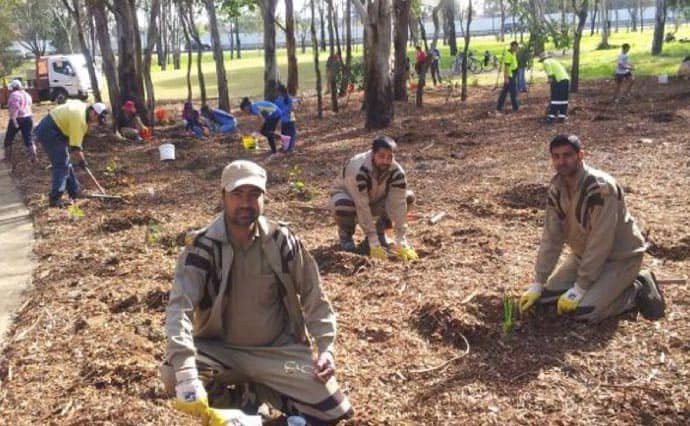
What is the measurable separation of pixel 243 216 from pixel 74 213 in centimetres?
545

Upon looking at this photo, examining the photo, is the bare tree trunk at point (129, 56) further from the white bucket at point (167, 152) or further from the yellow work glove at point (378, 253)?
the yellow work glove at point (378, 253)

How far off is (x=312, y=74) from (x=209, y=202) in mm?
26204

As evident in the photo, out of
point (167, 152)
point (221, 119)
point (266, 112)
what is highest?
point (266, 112)

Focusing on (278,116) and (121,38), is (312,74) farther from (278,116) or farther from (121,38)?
(278,116)

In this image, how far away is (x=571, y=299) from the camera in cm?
435

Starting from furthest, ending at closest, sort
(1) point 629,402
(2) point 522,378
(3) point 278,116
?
(3) point 278,116, (2) point 522,378, (1) point 629,402

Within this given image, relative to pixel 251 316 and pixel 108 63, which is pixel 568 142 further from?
pixel 108 63

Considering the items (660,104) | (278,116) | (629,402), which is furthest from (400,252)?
(660,104)

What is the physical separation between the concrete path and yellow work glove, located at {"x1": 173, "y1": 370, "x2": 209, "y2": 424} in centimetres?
256

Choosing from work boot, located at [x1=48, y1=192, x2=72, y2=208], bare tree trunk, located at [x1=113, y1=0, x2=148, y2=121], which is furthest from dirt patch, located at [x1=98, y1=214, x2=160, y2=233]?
bare tree trunk, located at [x1=113, y1=0, x2=148, y2=121]

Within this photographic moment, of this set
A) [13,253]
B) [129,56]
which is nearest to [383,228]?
[13,253]

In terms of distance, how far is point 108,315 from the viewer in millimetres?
5051

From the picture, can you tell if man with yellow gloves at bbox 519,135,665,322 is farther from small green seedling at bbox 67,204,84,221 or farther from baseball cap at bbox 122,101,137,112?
baseball cap at bbox 122,101,137,112

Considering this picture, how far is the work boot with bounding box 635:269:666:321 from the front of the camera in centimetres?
438
